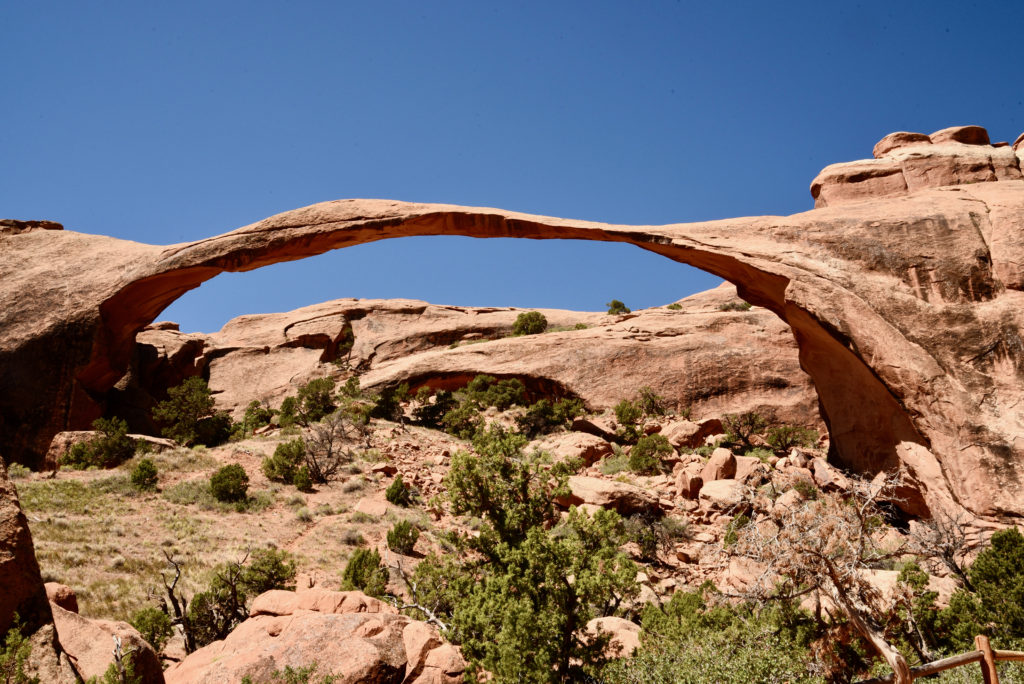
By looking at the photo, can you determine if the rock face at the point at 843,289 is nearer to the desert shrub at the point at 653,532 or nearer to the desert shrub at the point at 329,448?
the desert shrub at the point at 653,532

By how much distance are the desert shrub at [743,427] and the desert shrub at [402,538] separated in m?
11.2

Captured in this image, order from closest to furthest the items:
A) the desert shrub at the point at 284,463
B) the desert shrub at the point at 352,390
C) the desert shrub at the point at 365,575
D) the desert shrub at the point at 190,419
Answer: the desert shrub at the point at 365,575
the desert shrub at the point at 284,463
the desert shrub at the point at 190,419
the desert shrub at the point at 352,390

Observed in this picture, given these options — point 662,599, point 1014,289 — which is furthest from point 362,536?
point 1014,289

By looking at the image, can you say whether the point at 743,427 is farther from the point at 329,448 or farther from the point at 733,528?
the point at 329,448

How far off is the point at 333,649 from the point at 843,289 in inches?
374

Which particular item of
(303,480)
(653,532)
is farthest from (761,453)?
(303,480)

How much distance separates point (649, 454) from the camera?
16203 mm

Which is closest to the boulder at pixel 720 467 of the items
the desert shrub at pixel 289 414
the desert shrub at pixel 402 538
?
the desert shrub at pixel 402 538

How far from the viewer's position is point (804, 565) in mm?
6352

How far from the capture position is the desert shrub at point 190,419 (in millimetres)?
20453

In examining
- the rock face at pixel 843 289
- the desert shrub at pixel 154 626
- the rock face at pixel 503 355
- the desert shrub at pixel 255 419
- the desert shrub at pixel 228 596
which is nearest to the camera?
the desert shrub at pixel 154 626

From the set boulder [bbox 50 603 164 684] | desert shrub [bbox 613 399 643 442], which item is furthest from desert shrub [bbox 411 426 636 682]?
desert shrub [bbox 613 399 643 442]

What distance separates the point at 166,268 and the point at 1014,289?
16.8 meters

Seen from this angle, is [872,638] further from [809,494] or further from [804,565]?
[809,494]
